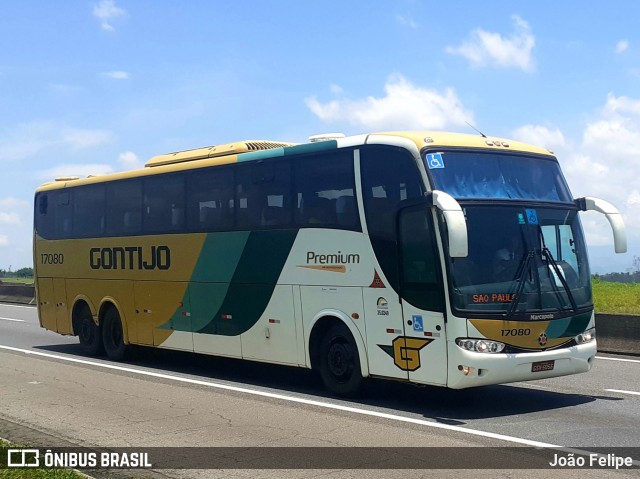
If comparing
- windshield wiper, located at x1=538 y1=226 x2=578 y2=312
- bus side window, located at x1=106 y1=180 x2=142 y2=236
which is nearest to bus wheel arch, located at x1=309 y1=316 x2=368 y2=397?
windshield wiper, located at x1=538 y1=226 x2=578 y2=312

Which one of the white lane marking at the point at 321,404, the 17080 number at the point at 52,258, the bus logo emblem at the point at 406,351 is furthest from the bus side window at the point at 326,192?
the 17080 number at the point at 52,258

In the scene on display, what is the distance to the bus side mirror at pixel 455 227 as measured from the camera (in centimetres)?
1036

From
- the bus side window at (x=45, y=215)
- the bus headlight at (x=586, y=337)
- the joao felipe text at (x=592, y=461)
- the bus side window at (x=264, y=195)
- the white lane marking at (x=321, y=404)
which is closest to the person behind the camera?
the joao felipe text at (x=592, y=461)

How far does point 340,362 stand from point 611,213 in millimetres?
4173

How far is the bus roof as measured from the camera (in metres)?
12.0

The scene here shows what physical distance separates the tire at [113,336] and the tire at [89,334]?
23 cm

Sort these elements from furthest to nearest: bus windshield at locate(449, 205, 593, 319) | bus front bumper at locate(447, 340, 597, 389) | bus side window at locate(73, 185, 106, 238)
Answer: bus side window at locate(73, 185, 106, 238), bus windshield at locate(449, 205, 593, 319), bus front bumper at locate(447, 340, 597, 389)

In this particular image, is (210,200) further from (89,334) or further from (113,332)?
(89,334)

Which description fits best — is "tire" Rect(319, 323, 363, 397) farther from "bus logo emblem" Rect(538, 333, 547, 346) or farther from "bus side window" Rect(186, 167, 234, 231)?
"bus side window" Rect(186, 167, 234, 231)

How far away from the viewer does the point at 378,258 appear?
39.8ft

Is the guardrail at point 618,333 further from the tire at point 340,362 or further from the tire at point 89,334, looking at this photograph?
the tire at point 89,334

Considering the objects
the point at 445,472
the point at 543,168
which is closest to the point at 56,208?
the point at 543,168

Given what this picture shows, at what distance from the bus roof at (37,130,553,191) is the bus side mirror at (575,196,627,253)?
84cm

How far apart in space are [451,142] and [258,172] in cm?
372
